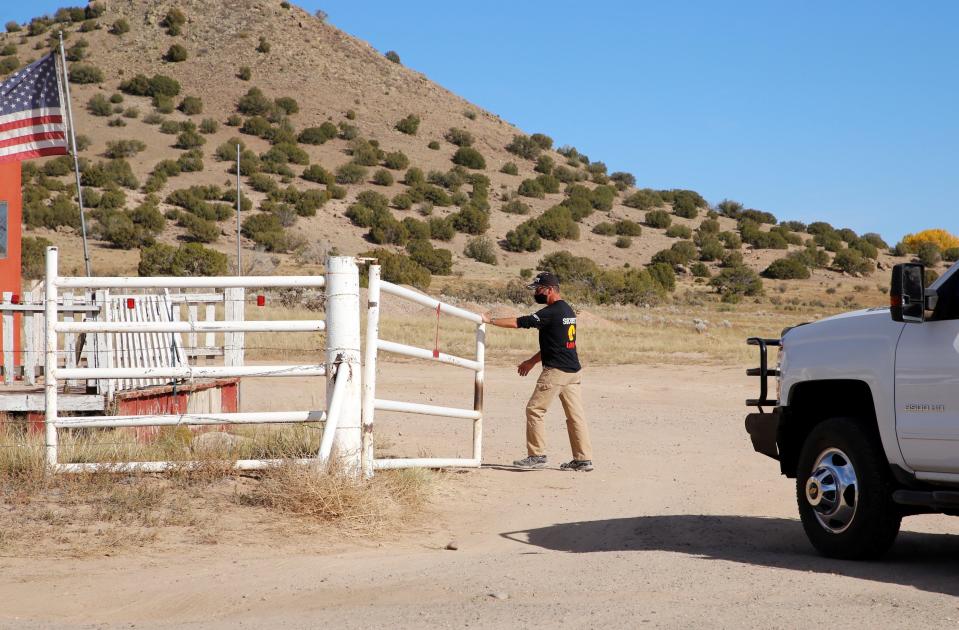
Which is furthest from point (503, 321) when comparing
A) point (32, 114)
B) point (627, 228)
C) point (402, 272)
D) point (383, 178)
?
point (627, 228)

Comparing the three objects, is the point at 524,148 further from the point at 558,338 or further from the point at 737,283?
the point at 558,338

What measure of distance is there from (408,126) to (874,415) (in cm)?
7290

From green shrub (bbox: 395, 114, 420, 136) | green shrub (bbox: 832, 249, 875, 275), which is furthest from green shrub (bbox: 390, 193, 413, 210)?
green shrub (bbox: 832, 249, 875, 275)

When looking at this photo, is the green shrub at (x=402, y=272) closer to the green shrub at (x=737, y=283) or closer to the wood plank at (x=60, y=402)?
the green shrub at (x=737, y=283)

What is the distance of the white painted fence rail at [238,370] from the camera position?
8.26m

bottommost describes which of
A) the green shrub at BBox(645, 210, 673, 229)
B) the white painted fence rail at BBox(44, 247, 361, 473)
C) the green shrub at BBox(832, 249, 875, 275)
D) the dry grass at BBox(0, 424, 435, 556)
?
the dry grass at BBox(0, 424, 435, 556)

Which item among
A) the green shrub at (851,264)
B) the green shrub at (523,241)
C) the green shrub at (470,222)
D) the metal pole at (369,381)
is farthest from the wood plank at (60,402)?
the green shrub at (851,264)

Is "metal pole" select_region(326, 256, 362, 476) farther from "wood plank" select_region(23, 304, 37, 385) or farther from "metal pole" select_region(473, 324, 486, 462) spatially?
"wood plank" select_region(23, 304, 37, 385)

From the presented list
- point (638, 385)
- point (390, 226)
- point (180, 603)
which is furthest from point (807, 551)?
point (390, 226)

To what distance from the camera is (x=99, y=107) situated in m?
70.4

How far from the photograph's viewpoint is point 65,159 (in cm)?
6206

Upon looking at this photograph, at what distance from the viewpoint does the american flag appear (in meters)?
14.9

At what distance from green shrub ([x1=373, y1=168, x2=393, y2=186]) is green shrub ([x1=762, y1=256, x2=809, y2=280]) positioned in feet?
74.9

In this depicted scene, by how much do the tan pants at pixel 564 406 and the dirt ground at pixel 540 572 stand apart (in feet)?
0.90
